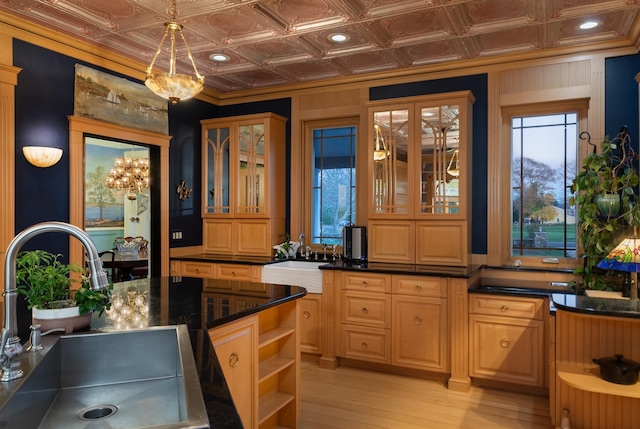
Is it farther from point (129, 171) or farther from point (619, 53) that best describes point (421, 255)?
point (129, 171)

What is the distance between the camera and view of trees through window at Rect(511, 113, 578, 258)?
4.30 m

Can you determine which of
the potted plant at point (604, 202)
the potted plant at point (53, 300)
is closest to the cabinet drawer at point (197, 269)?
the potted plant at point (53, 300)

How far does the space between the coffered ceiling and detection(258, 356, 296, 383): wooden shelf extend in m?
2.49

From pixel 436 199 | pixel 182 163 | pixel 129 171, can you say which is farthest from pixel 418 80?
pixel 129 171

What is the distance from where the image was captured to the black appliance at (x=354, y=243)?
4746 mm

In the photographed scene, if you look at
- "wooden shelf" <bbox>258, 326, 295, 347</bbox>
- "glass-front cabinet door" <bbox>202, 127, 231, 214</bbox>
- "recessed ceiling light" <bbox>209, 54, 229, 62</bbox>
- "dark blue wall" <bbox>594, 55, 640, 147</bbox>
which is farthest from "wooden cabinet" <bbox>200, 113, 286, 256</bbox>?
"dark blue wall" <bbox>594, 55, 640, 147</bbox>

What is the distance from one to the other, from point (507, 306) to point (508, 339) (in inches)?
10.6

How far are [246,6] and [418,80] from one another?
2.08 meters

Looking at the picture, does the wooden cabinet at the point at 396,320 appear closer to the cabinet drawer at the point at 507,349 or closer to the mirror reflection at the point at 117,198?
the cabinet drawer at the point at 507,349

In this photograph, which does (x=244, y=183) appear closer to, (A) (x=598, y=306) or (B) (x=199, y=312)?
(B) (x=199, y=312)

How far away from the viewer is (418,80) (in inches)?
187

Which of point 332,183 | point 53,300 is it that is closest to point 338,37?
point 332,183

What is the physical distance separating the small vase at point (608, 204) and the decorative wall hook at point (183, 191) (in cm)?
412

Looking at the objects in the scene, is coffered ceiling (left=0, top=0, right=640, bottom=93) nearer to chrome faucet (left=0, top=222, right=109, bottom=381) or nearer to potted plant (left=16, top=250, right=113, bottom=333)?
potted plant (left=16, top=250, right=113, bottom=333)
